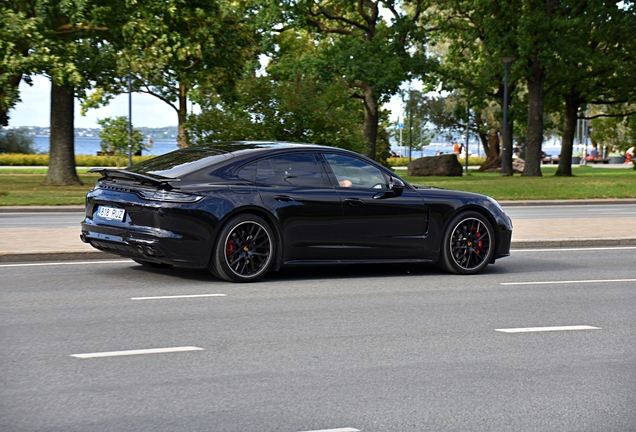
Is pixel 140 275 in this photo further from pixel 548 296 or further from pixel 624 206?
pixel 624 206

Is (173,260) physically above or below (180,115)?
below

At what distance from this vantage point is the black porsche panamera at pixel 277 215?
10125 millimetres

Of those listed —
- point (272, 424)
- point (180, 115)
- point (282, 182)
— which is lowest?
point (272, 424)

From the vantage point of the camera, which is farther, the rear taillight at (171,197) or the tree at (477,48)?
the tree at (477,48)

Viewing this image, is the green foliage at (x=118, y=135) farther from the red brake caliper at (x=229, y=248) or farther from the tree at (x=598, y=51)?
the red brake caliper at (x=229, y=248)

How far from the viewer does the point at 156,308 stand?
8.89 meters

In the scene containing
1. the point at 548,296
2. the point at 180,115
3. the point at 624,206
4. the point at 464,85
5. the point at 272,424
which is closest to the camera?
the point at 272,424

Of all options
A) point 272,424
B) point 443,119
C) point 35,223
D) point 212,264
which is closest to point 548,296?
point 212,264

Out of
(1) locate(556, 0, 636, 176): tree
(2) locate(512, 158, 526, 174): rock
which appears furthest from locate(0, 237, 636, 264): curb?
(2) locate(512, 158, 526, 174): rock

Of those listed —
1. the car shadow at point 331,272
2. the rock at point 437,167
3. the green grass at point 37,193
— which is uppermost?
the rock at point 437,167

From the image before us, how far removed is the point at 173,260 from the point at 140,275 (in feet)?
3.60

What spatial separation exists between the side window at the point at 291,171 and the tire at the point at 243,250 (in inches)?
22.6

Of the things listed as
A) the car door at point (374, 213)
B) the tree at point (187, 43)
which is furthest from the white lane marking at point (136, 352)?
the tree at point (187, 43)

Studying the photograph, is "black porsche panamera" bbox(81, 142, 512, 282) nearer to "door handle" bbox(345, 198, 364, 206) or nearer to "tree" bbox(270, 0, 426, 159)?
"door handle" bbox(345, 198, 364, 206)
